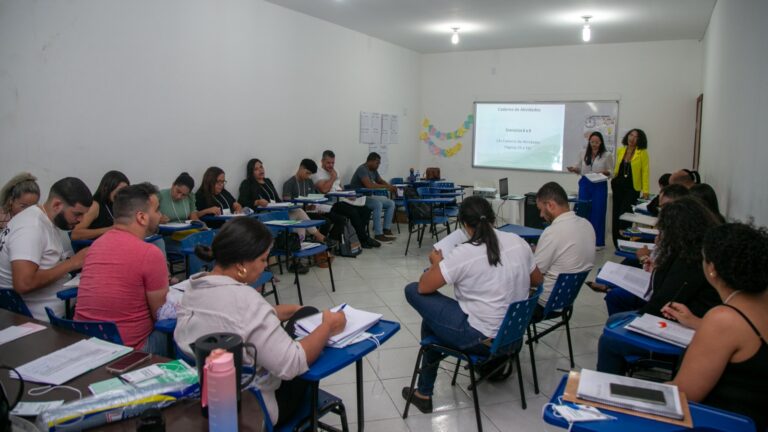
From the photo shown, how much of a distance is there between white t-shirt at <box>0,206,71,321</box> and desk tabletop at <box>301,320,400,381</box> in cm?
168

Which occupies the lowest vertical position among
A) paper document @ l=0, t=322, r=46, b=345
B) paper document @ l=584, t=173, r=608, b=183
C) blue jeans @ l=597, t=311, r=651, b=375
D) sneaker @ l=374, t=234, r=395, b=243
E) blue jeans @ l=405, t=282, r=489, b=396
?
sneaker @ l=374, t=234, r=395, b=243

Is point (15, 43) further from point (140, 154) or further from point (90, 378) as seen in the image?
point (90, 378)

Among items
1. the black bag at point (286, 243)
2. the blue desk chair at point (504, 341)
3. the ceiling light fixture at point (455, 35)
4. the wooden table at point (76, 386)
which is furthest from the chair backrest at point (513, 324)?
the ceiling light fixture at point (455, 35)

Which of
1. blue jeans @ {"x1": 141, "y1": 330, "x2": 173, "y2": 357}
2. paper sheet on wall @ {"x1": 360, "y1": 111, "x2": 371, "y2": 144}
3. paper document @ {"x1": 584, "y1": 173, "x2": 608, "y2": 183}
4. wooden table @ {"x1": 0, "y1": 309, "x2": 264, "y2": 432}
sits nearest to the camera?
wooden table @ {"x1": 0, "y1": 309, "x2": 264, "y2": 432}

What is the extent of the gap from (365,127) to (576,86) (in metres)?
3.60

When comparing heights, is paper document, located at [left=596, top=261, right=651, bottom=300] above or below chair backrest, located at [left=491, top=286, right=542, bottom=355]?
above

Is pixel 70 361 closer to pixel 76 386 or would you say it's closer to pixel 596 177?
pixel 76 386

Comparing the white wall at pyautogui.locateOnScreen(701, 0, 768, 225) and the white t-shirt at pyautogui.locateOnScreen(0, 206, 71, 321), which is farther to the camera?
the white wall at pyautogui.locateOnScreen(701, 0, 768, 225)

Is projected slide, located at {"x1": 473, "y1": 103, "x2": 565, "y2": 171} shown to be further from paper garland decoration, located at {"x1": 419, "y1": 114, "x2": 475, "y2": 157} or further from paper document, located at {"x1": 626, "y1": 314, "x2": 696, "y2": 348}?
paper document, located at {"x1": 626, "y1": 314, "x2": 696, "y2": 348}

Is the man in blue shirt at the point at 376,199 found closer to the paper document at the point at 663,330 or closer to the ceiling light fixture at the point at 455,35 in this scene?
the ceiling light fixture at the point at 455,35

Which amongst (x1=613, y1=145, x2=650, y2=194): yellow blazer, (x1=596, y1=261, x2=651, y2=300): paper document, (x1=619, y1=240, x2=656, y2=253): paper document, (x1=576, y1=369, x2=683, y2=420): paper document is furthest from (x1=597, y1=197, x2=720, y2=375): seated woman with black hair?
(x1=613, y1=145, x2=650, y2=194): yellow blazer

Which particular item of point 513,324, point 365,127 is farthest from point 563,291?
point 365,127

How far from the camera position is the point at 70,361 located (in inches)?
66.7

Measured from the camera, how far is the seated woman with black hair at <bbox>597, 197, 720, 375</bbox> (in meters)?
2.27
